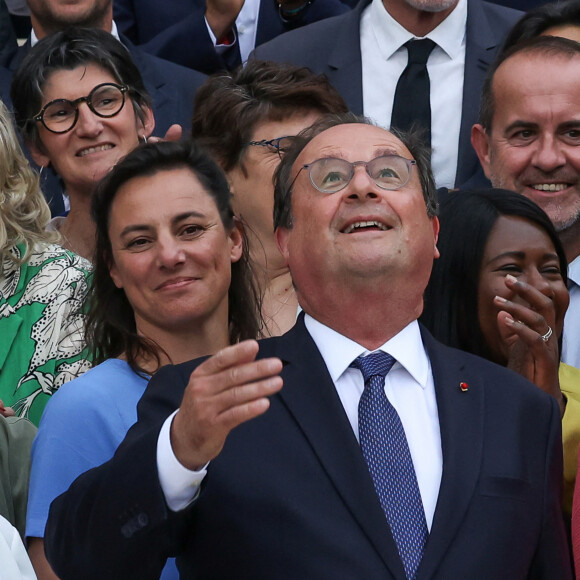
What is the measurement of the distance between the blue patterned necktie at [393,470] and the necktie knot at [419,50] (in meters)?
2.53

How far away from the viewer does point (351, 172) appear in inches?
127

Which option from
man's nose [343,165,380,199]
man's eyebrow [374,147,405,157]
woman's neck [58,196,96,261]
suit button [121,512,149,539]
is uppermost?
woman's neck [58,196,96,261]

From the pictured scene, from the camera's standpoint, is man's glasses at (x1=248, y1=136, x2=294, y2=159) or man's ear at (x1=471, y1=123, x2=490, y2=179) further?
man's ear at (x1=471, y1=123, x2=490, y2=179)

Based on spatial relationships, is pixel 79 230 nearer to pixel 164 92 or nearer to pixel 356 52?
pixel 164 92

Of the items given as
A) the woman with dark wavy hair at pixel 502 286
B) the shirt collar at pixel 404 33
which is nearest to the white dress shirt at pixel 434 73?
the shirt collar at pixel 404 33

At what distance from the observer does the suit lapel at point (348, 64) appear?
5121mm

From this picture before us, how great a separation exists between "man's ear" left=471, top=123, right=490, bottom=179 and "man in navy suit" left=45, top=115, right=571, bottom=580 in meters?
1.59

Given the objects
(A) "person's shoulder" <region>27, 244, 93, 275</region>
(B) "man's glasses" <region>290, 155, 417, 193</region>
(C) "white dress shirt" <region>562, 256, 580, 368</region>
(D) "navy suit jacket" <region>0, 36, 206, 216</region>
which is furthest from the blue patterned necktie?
(D) "navy suit jacket" <region>0, 36, 206, 216</region>

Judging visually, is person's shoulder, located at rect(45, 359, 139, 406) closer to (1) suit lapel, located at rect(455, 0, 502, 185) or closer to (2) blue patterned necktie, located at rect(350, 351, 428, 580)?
(2) blue patterned necktie, located at rect(350, 351, 428, 580)

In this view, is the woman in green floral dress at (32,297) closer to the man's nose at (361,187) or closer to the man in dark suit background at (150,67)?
the man in dark suit background at (150,67)

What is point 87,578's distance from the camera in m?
2.60

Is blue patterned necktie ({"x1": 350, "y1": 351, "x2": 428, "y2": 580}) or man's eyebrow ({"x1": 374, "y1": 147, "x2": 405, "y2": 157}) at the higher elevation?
man's eyebrow ({"x1": 374, "y1": 147, "x2": 405, "y2": 157})

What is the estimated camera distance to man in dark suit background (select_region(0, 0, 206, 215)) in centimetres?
541

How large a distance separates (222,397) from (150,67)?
335 centimetres
